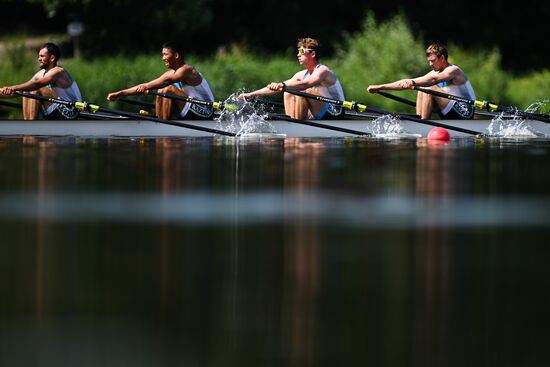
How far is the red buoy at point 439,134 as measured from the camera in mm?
24016

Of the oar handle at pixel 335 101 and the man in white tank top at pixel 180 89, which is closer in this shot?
the oar handle at pixel 335 101

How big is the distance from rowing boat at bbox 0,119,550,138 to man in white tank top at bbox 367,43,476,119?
11.0 inches

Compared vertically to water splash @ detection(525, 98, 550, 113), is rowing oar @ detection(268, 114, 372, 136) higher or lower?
lower

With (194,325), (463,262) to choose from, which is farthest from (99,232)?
(194,325)

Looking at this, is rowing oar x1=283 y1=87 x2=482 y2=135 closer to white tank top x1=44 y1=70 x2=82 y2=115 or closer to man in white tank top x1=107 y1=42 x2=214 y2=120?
man in white tank top x1=107 y1=42 x2=214 y2=120

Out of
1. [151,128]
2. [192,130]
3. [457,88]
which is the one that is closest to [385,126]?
[457,88]

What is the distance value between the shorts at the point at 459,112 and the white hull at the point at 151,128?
0.33 m

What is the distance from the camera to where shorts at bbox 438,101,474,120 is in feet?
81.7

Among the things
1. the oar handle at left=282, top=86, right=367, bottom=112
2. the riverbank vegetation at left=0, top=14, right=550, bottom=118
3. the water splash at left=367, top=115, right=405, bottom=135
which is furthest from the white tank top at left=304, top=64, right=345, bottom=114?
the riverbank vegetation at left=0, top=14, right=550, bottom=118

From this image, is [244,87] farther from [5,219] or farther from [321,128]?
[5,219]

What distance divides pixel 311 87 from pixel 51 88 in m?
3.80

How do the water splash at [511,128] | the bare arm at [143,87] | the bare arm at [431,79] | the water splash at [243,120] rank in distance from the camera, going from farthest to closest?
the water splash at [511,128]
the water splash at [243,120]
the bare arm at [431,79]
the bare arm at [143,87]

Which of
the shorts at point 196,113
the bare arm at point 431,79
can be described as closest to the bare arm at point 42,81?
the shorts at point 196,113

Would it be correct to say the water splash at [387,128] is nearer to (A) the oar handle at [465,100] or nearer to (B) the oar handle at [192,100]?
(A) the oar handle at [465,100]
